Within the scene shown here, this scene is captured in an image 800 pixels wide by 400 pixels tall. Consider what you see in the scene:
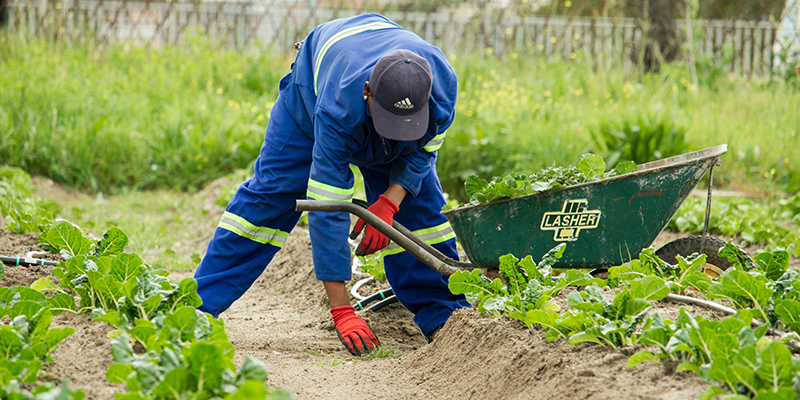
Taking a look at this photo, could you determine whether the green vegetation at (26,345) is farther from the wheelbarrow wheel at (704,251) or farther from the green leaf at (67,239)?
the wheelbarrow wheel at (704,251)

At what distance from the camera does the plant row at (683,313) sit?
1528 millimetres

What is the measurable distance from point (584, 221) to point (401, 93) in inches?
36.6

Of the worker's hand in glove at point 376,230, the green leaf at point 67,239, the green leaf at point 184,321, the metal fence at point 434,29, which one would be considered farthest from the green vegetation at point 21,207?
the metal fence at point 434,29

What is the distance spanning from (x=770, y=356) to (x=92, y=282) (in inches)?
81.1

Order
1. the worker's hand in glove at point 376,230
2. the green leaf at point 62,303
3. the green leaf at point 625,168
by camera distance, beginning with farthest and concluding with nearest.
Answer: the worker's hand in glove at point 376,230, the green leaf at point 625,168, the green leaf at point 62,303

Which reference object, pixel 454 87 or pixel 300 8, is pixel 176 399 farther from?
pixel 300 8

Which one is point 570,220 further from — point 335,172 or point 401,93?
point 335,172

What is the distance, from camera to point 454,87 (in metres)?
2.73

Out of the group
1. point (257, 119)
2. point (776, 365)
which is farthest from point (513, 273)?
point (257, 119)

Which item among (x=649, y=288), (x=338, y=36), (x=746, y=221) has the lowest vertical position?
(x=746, y=221)

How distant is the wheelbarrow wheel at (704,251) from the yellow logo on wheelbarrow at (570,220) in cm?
40

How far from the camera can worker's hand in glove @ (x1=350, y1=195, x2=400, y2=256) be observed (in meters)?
2.72

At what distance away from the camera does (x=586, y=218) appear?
8.39 ft

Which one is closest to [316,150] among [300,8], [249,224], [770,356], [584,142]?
[249,224]
